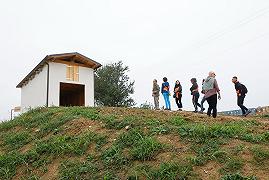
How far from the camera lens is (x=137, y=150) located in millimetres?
7297

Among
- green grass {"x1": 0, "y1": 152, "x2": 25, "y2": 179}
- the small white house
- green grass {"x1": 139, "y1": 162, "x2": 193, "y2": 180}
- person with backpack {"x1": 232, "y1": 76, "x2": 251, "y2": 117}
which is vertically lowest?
green grass {"x1": 0, "y1": 152, "x2": 25, "y2": 179}

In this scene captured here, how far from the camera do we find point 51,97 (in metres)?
22.3

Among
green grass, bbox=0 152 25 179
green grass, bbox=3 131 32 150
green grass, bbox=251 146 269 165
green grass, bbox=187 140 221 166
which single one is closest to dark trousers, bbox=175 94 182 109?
green grass, bbox=3 131 32 150

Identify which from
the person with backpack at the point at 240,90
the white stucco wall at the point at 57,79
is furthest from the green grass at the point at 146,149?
the white stucco wall at the point at 57,79

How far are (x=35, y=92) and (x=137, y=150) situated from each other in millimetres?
17841

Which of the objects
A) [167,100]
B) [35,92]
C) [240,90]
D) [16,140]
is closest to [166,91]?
[167,100]

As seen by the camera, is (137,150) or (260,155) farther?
(137,150)

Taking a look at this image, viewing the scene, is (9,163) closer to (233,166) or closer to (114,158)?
(114,158)

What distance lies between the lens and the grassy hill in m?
6.29

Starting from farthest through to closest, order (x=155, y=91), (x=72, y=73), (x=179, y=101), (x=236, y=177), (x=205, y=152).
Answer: (x=72, y=73) < (x=155, y=91) < (x=179, y=101) < (x=205, y=152) < (x=236, y=177)

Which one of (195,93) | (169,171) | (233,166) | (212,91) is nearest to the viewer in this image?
(233,166)

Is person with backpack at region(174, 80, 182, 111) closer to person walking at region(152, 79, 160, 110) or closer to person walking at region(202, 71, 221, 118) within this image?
person walking at region(152, 79, 160, 110)

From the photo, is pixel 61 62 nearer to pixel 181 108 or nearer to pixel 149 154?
pixel 181 108

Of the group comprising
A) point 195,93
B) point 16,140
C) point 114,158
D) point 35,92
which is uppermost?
point 35,92
